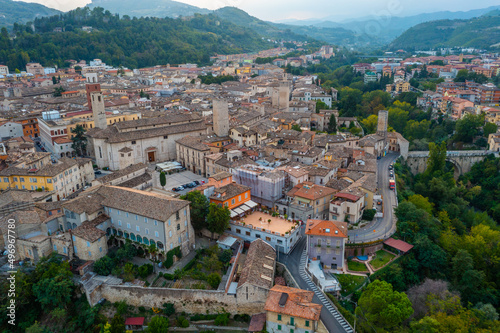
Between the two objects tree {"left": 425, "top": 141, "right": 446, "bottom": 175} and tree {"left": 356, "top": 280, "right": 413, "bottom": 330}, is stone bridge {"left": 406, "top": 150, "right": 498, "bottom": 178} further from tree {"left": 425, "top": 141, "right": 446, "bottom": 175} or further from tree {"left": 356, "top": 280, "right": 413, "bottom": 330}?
tree {"left": 356, "top": 280, "right": 413, "bottom": 330}

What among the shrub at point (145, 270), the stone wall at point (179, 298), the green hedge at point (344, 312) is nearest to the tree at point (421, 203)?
the green hedge at point (344, 312)

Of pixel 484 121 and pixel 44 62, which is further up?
pixel 44 62

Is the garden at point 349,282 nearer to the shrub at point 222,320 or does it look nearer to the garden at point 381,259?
the garden at point 381,259

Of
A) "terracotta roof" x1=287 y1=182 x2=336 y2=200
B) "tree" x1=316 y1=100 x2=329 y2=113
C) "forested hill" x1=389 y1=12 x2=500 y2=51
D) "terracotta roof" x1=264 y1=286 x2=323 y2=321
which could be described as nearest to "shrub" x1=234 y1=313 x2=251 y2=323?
"terracotta roof" x1=264 y1=286 x2=323 y2=321

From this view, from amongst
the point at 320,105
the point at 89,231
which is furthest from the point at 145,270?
the point at 320,105

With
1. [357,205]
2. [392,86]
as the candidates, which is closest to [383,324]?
[357,205]

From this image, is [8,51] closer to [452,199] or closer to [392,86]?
[392,86]
